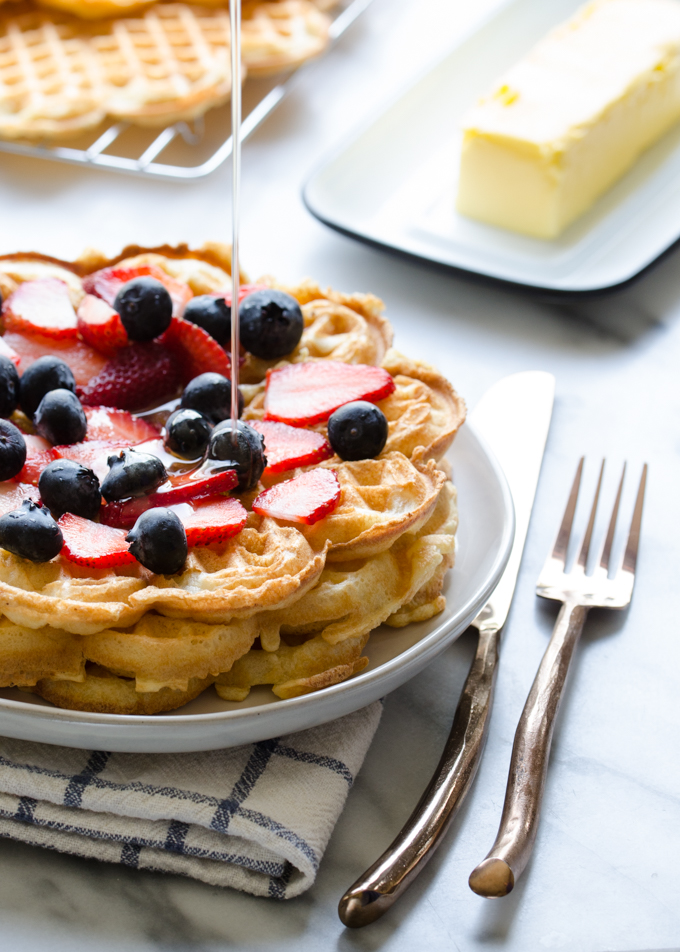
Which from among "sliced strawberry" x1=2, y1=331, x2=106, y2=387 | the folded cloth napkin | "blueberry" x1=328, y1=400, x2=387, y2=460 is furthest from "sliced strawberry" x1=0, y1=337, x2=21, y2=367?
the folded cloth napkin

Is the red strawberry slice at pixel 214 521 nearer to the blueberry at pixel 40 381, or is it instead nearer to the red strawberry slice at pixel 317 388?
the red strawberry slice at pixel 317 388

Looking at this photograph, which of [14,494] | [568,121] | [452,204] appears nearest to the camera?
[14,494]

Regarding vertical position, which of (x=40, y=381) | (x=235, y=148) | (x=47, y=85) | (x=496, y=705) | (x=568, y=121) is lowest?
(x=496, y=705)

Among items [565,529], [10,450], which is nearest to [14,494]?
[10,450]

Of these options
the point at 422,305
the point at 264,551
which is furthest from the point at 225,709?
the point at 422,305

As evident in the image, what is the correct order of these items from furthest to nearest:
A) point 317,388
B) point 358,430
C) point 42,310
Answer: point 42,310 < point 317,388 < point 358,430

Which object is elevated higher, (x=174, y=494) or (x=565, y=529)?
(x=174, y=494)

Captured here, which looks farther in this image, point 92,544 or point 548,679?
point 548,679

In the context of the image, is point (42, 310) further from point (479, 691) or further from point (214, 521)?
point (479, 691)
